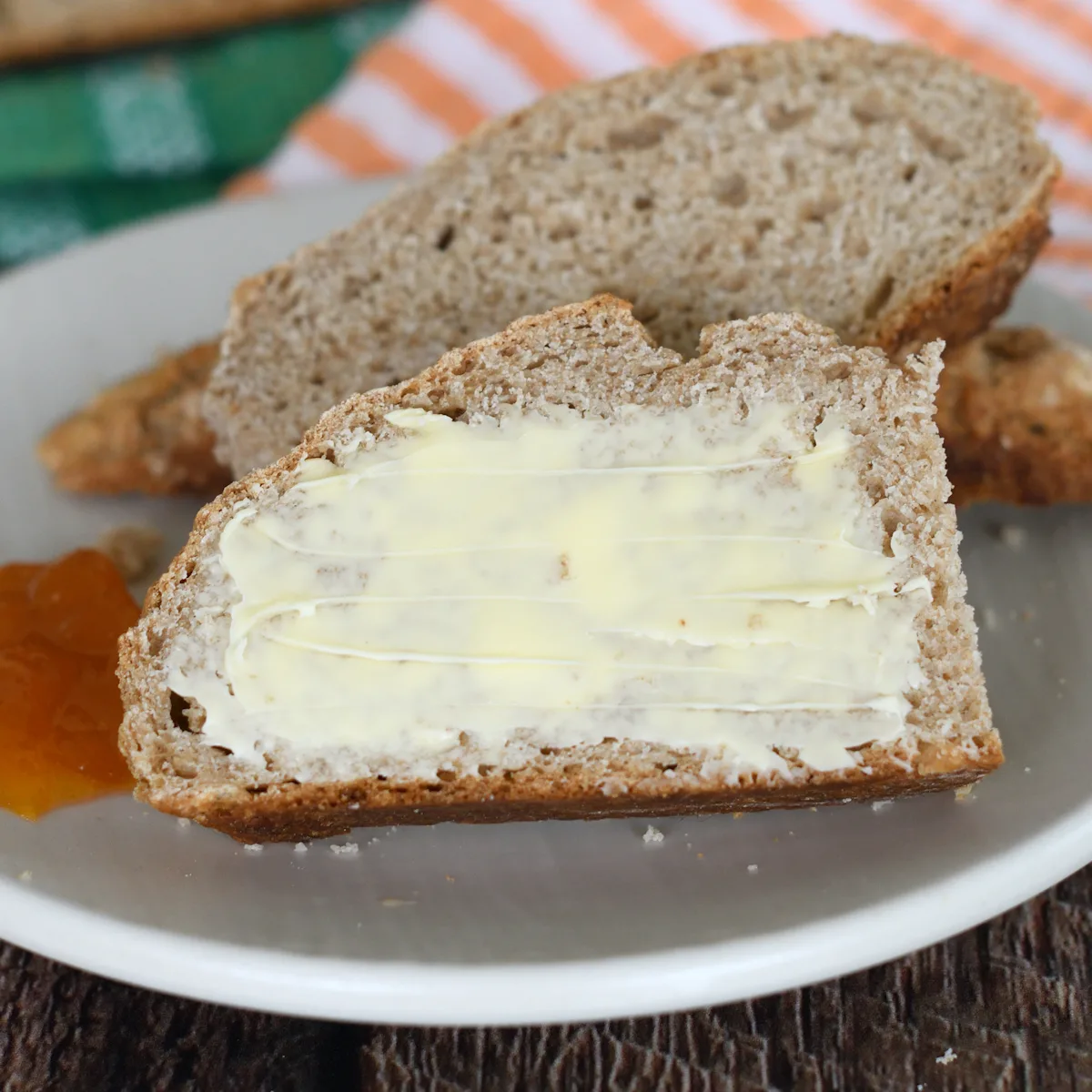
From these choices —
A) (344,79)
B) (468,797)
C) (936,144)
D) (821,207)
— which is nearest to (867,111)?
(936,144)

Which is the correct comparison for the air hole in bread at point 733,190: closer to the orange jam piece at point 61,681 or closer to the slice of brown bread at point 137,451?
the slice of brown bread at point 137,451

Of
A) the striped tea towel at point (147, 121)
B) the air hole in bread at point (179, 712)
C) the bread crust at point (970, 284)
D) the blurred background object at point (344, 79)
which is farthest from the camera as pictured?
the striped tea towel at point (147, 121)

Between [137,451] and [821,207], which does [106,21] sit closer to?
[137,451]

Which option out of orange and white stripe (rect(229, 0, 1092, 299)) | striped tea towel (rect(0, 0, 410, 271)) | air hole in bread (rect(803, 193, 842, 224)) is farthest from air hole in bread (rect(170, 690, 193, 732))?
striped tea towel (rect(0, 0, 410, 271))

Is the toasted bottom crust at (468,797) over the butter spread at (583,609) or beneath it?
beneath

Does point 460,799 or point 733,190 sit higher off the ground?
point 733,190

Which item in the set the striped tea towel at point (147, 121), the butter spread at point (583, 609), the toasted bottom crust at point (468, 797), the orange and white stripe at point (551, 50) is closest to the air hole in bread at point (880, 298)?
the butter spread at point (583, 609)
